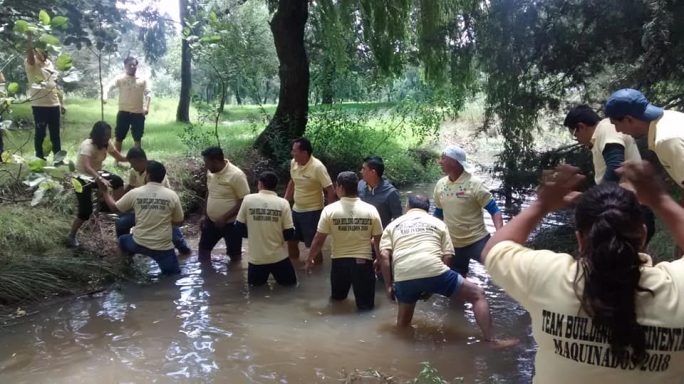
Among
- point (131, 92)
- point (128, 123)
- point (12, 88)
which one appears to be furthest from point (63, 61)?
point (128, 123)

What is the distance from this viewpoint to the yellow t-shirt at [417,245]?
5.48 m

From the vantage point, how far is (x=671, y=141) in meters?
3.88

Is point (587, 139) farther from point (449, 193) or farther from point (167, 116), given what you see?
point (167, 116)

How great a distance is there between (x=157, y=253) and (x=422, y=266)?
3.54 metres

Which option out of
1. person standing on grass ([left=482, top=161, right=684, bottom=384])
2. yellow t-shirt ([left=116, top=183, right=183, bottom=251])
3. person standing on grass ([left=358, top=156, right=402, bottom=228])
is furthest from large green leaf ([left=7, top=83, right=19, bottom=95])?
person standing on grass ([left=358, top=156, right=402, bottom=228])

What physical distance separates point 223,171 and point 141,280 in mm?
1753

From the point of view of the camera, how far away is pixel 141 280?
24.3 ft

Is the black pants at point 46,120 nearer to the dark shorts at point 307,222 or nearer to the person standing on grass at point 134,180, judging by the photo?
the person standing on grass at point 134,180

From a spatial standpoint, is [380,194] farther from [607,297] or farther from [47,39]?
[607,297]

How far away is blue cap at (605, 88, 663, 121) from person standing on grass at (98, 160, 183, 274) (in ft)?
16.8

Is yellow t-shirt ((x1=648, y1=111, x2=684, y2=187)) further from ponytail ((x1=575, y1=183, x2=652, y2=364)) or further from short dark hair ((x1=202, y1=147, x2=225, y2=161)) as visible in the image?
short dark hair ((x1=202, y1=147, x2=225, y2=161))

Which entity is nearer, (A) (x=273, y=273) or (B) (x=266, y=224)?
(B) (x=266, y=224)

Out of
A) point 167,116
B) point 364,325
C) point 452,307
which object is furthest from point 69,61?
point 167,116

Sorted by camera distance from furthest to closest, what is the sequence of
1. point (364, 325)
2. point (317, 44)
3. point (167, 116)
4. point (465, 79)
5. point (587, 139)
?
1. point (167, 116)
2. point (317, 44)
3. point (465, 79)
4. point (364, 325)
5. point (587, 139)
